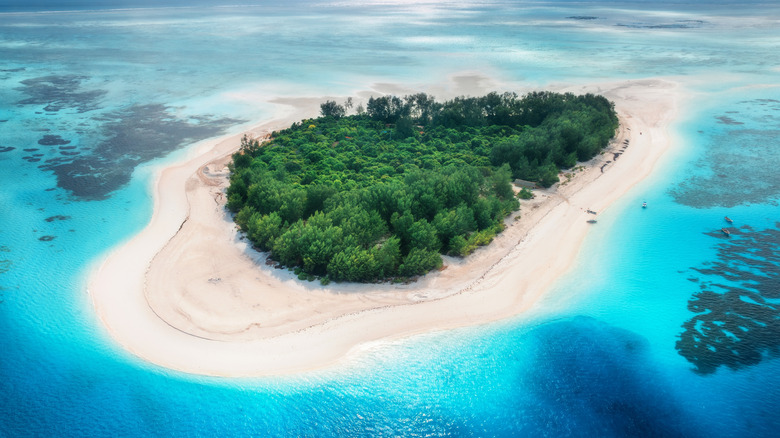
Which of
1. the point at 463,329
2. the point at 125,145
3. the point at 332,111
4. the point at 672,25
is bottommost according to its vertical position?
the point at 463,329

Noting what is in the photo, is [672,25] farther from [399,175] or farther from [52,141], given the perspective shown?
[52,141]

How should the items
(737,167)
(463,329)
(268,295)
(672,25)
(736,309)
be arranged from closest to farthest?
(463,329), (736,309), (268,295), (737,167), (672,25)

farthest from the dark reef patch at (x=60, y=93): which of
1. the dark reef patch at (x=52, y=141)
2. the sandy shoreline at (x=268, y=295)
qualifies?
the sandy shoreline at (x=268, y=295)

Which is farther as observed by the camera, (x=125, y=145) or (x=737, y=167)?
(x=125, y=145)

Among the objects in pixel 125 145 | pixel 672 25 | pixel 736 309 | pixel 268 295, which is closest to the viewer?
pixel 736 309

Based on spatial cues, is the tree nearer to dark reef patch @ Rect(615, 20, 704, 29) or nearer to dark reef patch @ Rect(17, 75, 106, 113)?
dark reef patch @ Rect(17, 75, 106, 113)

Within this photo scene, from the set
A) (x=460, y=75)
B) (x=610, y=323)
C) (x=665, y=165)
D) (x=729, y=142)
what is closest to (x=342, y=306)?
(x=610, y=323)

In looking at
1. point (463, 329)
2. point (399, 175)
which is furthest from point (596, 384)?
point (399, 175)
